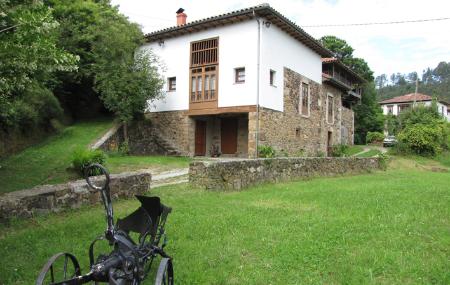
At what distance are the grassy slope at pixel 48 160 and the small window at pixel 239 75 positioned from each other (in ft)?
22.5

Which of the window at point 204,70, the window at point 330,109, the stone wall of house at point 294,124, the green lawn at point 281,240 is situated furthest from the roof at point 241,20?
the green lawn at point 281,240

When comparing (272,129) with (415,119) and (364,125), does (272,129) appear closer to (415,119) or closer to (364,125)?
(415,119)

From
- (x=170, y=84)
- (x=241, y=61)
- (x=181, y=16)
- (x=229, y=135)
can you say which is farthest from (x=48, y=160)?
(x=181, y=16)

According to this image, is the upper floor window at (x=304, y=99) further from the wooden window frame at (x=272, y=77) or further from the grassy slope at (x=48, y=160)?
the grassy slope at (x=48, y=160)

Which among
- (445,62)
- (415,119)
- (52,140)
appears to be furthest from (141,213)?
(445,62)

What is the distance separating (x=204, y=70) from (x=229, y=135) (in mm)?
3963

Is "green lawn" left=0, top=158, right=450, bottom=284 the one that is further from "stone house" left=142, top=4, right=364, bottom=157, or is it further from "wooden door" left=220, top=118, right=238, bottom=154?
"wooden door" left=220, top=118, right=238, bottom=154

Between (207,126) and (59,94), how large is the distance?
8299mm

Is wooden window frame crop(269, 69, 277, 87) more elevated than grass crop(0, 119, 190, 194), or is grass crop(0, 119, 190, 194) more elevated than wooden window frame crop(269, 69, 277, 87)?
wooden window frame crop(269, 69, 277, 87)

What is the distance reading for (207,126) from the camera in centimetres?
2088

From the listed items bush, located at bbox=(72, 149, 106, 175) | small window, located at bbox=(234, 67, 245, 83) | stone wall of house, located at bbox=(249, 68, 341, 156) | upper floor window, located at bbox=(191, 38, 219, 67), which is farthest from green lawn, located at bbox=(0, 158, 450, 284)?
upper floor window, located at bbox=(191, 38, 219, 67)

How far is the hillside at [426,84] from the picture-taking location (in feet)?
256

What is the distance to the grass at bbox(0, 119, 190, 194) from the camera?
11238 mm

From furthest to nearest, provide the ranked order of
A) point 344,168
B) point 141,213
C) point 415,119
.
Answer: point 415,119 → point 344,168 → point 141,213
